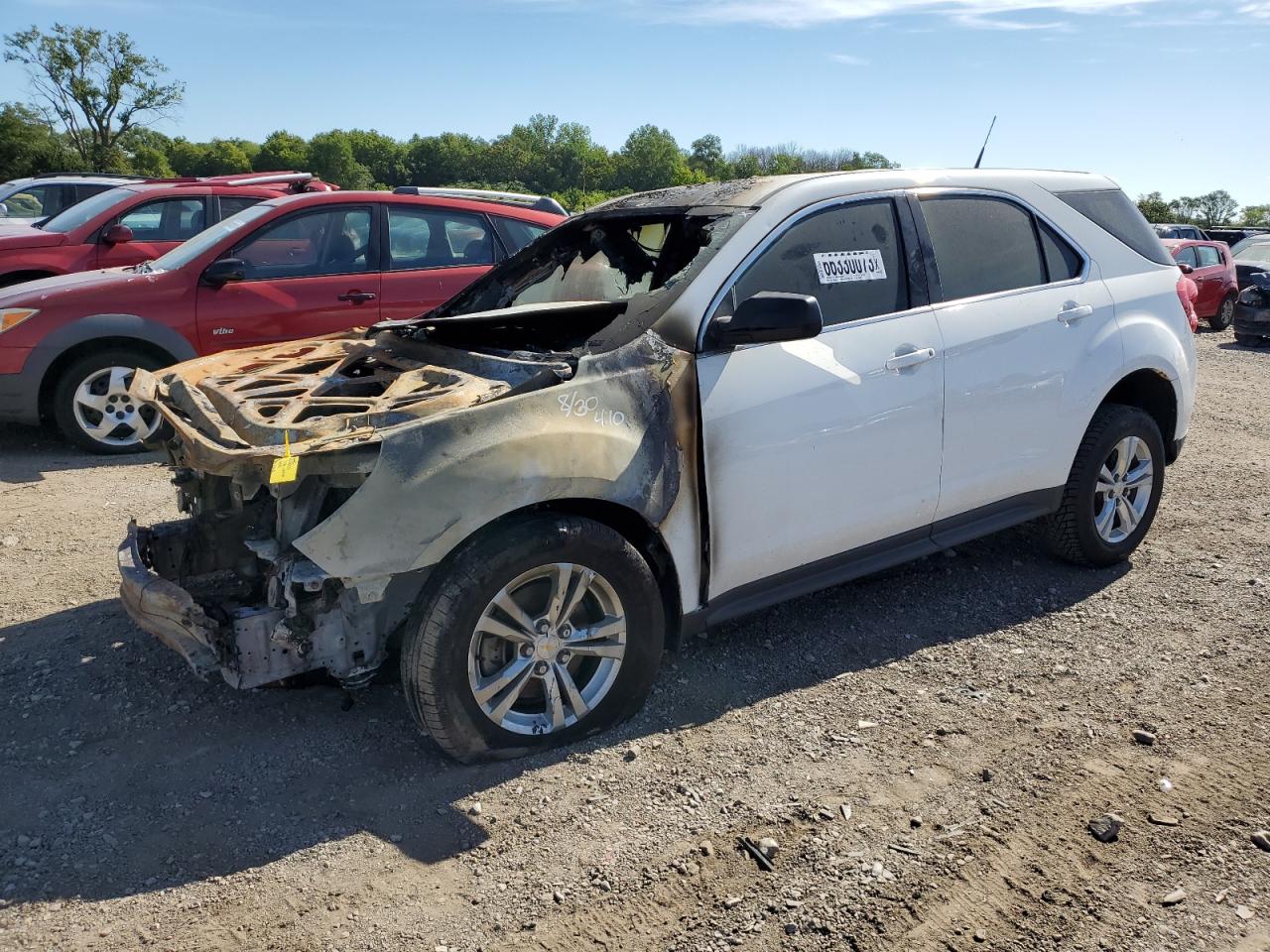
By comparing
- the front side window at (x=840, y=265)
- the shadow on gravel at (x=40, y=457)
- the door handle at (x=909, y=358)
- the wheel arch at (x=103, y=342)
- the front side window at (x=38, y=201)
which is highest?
the front side window at (x=38, y=201)

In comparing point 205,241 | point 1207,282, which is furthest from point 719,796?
point 1207,282

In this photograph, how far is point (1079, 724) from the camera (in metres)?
3.80

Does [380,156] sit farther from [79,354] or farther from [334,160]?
[79,354]

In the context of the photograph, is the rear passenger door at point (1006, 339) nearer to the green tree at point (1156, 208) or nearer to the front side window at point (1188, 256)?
the front side window at point (1188, 256)

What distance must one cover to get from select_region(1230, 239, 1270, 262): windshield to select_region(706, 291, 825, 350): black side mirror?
19.0 meters

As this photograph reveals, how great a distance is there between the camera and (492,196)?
8.60 meters

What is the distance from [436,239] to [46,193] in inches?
359

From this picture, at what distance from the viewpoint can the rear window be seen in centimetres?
500

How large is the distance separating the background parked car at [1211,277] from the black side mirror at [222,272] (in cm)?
1474

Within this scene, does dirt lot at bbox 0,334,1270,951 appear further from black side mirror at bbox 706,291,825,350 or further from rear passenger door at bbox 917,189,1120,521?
black side mirror at bbox 706,291,825,350

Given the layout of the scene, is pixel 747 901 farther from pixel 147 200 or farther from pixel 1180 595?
pixel 147 200

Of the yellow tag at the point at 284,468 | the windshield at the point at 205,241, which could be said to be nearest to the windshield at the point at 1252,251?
the windshield at the point at 205,241

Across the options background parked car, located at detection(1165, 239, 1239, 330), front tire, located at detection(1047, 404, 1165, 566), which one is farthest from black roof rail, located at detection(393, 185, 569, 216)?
background parked car, located at detection(1165, 239, 1239, 330)

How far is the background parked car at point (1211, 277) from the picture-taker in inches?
666
